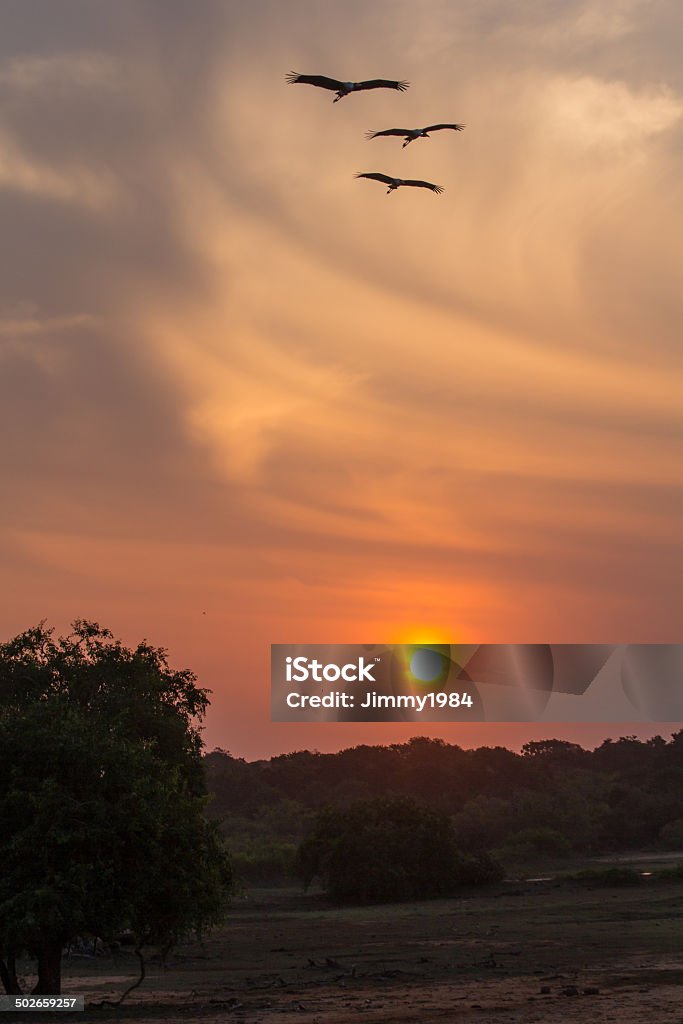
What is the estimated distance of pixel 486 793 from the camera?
140375 mm

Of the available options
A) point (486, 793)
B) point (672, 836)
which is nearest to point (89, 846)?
point (672, 836)

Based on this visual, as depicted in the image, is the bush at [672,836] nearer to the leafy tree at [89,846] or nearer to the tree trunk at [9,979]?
the leafy tree at [89,846]

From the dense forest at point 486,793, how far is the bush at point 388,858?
25.1 feet

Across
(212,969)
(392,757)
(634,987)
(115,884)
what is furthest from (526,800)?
(115,884)

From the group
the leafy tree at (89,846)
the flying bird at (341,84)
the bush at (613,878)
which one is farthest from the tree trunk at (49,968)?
the bush at (613,878)

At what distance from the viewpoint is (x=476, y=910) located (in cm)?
6391

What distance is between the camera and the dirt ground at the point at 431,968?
29.8 meters

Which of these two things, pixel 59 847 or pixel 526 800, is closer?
pixel 59 847

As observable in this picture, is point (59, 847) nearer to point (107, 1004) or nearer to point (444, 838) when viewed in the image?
point (107, 1004)

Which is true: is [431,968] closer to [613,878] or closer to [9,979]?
[9,979]

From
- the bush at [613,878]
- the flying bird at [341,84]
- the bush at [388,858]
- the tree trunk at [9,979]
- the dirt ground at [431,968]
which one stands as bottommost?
the dirt ground at [431,968]

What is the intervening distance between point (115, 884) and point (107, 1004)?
5.40m

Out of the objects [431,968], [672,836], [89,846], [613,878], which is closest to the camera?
[89,846]

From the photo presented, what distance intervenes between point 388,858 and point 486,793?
66.6 m
